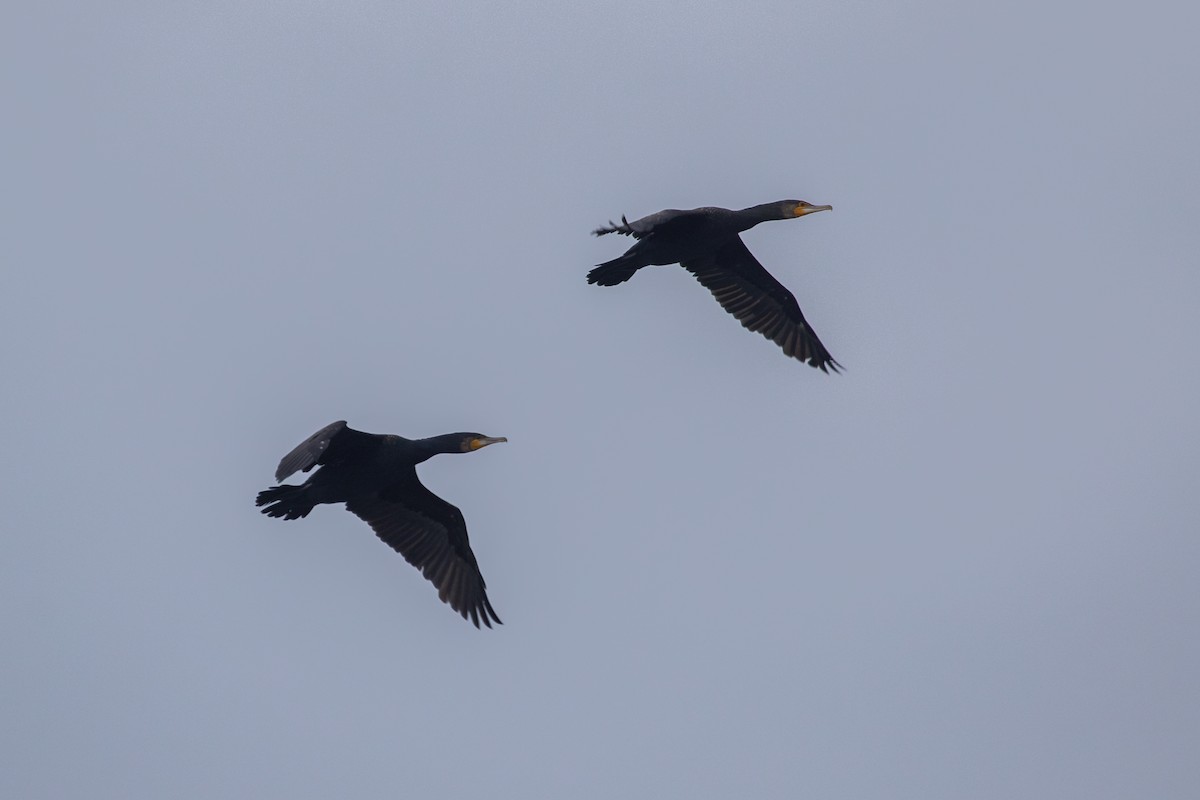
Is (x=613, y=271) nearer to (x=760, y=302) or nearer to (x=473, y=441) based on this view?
(x=473, y=441)

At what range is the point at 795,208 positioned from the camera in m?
20.3

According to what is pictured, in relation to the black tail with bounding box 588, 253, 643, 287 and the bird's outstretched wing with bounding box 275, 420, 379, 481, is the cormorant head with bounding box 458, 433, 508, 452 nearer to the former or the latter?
the bird's outstretched wing with bounding box 275, 420, 379, 481

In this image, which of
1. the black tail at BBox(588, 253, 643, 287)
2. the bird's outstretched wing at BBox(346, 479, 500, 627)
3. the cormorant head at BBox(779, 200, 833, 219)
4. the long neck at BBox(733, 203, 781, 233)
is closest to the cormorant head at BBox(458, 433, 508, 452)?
the bird's outstretched wing at BBox(346, 479, 500, 627)

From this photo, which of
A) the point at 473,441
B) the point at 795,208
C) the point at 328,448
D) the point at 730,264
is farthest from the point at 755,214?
the point at 328,448

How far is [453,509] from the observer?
1900cm

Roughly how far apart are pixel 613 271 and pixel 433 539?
3.62m

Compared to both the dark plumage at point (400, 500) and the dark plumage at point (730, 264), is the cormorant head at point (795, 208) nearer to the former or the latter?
the dark plumage at point (730, 264)

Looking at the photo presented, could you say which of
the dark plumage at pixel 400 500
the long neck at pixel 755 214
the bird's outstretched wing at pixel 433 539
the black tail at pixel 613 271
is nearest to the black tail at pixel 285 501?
the dark plumage at pixel 400 500

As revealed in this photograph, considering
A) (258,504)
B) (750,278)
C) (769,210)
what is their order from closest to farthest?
(258,504), (769,210), (750,278)

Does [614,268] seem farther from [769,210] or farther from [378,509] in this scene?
[378,509]

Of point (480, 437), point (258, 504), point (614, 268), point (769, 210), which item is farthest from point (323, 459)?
point (769, 210)

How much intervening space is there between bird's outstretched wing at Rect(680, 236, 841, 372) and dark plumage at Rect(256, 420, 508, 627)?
4.70 meters

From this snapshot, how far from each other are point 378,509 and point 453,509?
2.71 feet

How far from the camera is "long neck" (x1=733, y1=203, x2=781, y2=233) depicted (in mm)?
19997
